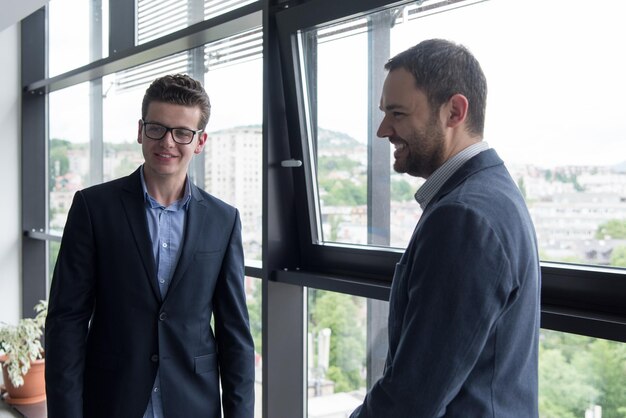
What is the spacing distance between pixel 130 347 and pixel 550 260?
48.6 inches

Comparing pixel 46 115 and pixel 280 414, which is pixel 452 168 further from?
pixel 46 115

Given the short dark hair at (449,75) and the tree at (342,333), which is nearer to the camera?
the short dark hair at (449,75)

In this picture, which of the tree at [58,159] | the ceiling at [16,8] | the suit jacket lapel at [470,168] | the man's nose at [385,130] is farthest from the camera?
the tree at [58,159]

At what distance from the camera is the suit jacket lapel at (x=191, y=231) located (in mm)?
1893

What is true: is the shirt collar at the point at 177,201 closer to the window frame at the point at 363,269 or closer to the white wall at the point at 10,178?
the window frame at the point at 363,269

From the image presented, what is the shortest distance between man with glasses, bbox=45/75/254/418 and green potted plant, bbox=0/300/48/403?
6.89ft

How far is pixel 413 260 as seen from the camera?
1176mm

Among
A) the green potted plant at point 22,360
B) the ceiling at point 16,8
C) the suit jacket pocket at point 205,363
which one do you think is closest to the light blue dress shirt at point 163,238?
the suit jacket pocket at point 205,363

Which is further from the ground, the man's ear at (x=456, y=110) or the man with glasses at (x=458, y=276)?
the man's ear at (x=456, y=110)

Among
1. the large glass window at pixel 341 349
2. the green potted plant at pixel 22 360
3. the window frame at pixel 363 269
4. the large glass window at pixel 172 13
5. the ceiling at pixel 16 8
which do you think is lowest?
the green potted plant at pixel 22 360

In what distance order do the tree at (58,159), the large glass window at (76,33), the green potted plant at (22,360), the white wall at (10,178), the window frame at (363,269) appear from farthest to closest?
the white wall at (10,178), the tree at (58,159), the large glass window at (76,33), the green potted plant at (22,360), the window frame at (363,269)

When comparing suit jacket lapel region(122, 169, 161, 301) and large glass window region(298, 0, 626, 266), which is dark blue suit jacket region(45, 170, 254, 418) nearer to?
suit jacket lapel region(122, 169, 161, 301)

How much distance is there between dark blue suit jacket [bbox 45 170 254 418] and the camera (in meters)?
1.82

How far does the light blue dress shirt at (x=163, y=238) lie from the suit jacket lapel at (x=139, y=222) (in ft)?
0.07
